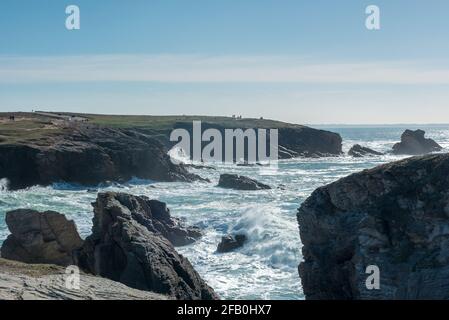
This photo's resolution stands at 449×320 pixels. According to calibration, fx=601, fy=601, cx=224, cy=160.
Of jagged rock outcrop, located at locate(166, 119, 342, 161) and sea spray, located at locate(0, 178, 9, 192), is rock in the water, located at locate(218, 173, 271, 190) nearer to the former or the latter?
sea spray, located at locate(0, 178, 9, 192)

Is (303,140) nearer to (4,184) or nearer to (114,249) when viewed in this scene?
(4,184)

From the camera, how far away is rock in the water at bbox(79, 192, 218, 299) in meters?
19.2

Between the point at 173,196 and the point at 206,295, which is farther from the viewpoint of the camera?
the point at 173,196

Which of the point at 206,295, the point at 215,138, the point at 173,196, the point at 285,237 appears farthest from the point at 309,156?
the point at 206,295

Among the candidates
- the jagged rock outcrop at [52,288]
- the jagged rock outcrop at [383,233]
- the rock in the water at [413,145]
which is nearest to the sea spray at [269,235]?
the jagged rock outcrop at [383,233]

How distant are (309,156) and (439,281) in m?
119

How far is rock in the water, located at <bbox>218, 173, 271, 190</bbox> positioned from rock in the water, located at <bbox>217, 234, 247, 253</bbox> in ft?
96.1

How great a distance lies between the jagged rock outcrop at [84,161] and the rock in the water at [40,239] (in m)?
39.0

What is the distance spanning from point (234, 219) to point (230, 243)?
915 cm

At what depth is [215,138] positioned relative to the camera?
145 meters
